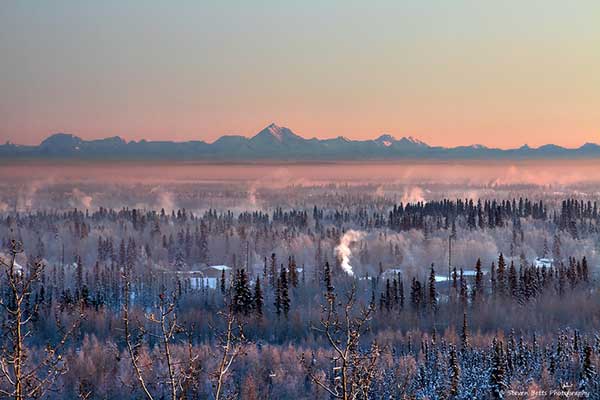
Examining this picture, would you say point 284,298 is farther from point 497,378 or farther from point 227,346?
point 227,346

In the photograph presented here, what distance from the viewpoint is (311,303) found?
454 ft

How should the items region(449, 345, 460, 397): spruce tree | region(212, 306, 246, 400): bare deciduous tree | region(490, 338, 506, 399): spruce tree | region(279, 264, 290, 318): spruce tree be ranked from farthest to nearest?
region(279, 264, 290, 318): spruce tree → region(449, 345, 460, 397): spruce tree → region(490, 338, 506, 399): spruce tree → region(212, 306, 246, 400): bare deciduous tree

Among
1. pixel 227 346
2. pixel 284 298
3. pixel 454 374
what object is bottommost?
pixel 454 374

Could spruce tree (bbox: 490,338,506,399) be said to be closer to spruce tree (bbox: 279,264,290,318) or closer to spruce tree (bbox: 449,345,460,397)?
spruce tree (bbox: 449,345,460,397)

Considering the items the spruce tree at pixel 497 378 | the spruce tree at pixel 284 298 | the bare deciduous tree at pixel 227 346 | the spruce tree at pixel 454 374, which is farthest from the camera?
the spruce tree at pixel 284 298

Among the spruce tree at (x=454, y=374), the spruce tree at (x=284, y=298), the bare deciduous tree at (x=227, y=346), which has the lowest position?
the spruce tree at (x=454, y=374)

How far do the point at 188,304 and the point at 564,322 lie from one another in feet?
226

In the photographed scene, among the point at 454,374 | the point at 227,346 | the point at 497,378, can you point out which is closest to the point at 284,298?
the point at 454,374

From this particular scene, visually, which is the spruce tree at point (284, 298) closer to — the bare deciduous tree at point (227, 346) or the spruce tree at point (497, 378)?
the spruce tree at point (497, 378)

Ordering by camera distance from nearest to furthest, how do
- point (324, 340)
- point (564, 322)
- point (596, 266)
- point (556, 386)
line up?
point (556, 386) → point (324, 340) → point (564, 322) → point (596, 266)

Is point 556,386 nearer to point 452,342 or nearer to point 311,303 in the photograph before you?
point 452,342

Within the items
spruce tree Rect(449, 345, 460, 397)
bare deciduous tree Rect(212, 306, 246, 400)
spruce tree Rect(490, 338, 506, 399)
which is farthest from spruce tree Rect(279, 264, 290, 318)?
bare deciduous tree Rect(212, 306, 246, 400)

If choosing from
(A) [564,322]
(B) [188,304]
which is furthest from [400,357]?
(B) [188,304]

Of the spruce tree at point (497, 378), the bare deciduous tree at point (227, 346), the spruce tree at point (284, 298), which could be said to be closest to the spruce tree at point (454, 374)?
the spruce tree at point (497, 378)
